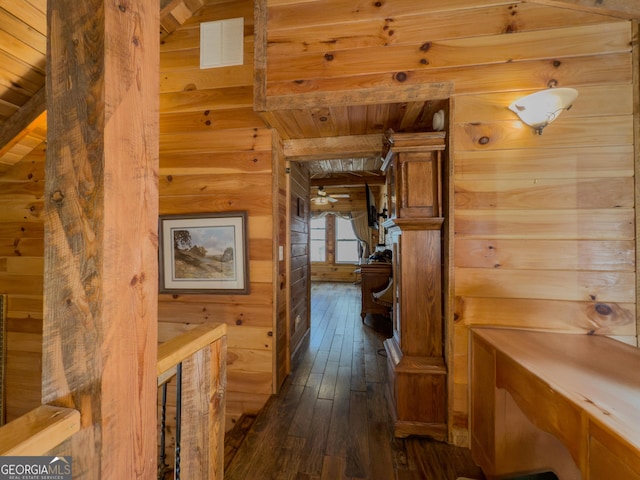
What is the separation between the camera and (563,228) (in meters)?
1.52

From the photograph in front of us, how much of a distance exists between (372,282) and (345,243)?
13.8 ft

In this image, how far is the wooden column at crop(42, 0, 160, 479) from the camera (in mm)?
601

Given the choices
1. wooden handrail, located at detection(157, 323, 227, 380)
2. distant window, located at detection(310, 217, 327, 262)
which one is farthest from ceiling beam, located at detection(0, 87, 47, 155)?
distant window, located at detection(310, 217, 327, 262)

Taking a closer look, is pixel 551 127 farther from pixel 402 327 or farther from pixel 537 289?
pixel 402 327

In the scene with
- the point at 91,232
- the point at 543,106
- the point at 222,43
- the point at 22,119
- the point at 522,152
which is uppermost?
the point at 222,43

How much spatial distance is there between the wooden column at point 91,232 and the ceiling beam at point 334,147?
1718mm

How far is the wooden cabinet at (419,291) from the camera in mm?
1646

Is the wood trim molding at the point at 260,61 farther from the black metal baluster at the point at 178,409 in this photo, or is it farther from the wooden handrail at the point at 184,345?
the black metal baluster at the point at 178,409

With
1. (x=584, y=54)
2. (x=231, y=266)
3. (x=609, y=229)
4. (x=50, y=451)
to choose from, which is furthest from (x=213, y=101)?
(x=609, y=229)

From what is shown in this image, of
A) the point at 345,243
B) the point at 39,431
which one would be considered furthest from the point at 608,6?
the point at 345,243

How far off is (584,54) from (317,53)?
5.37 ft

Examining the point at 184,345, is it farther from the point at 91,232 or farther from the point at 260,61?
the point at 260,61

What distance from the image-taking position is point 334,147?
2.25m

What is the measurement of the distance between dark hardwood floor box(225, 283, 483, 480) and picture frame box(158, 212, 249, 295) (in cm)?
101
